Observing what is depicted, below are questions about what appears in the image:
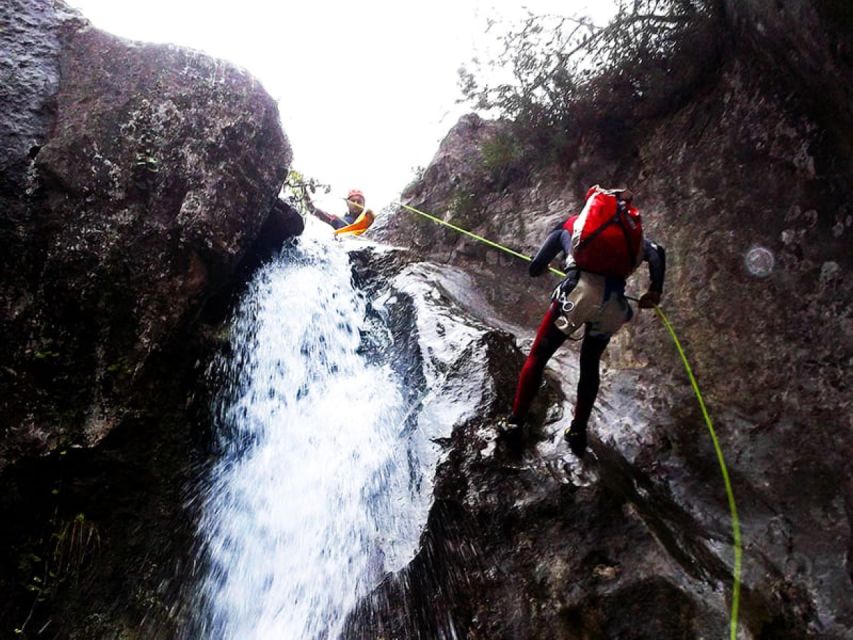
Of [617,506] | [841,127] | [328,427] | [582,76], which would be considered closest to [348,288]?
[328,427]

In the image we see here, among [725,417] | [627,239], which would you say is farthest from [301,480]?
[725,417]

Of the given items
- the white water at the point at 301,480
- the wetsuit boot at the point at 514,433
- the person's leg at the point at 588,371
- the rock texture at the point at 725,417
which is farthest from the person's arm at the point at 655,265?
the white water at the point at 301,480

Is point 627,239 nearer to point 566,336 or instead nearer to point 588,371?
point 566,336

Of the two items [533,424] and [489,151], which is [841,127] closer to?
[533,424]

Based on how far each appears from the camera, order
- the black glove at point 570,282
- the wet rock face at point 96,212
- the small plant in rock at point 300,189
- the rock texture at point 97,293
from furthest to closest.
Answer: the small plant in rock at point 300,189
the wet rock face at point 96,212
the rock texture at point 97,293
the black glove at point 570,282

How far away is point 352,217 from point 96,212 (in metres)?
9.60

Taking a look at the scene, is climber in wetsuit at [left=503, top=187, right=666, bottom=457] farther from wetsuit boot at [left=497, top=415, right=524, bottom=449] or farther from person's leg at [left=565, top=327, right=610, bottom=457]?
wetsuit boot at [left=497, top=415, right=524, bottom=449]

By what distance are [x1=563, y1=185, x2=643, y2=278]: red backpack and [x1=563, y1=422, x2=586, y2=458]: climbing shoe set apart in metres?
1.55

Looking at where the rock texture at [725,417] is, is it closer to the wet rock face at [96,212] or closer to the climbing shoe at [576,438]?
the climbing shoe at [576,438]

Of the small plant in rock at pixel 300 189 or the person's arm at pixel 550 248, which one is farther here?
the small plant in rock at pixel 300 189

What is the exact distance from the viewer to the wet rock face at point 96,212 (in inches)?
190

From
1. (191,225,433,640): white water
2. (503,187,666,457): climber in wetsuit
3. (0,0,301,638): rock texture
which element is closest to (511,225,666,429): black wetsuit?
(503,187,666,457): climber in wetsuit

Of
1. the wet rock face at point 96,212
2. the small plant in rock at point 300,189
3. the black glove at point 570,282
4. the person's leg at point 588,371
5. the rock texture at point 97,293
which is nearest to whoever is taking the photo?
the black glove at point 570,282

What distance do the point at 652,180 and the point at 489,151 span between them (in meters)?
3.72
